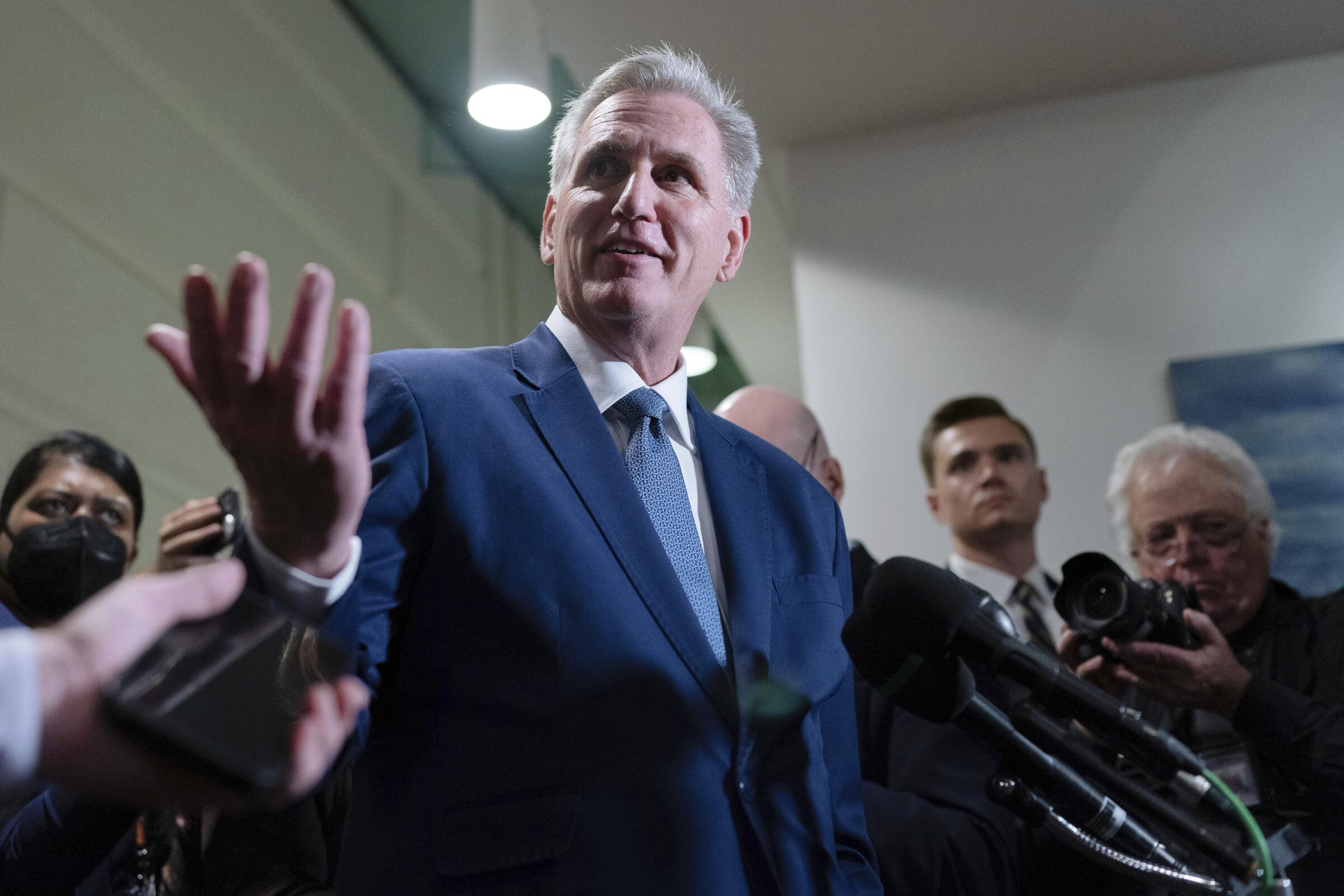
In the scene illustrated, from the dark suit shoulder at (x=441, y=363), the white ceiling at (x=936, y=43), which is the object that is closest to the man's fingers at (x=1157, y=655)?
the dark suit shoulder at (x=441, y=363)

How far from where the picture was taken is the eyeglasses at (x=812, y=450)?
261cm

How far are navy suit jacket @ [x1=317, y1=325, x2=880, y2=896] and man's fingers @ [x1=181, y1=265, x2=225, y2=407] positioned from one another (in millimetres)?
227

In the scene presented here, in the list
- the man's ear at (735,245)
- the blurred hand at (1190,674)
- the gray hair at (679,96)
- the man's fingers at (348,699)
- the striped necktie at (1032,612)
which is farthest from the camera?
the striped necktie at (1032,612)

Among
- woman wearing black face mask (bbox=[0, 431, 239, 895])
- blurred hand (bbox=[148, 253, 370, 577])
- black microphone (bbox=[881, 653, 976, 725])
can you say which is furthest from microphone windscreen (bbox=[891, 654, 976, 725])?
woman wearing black face mask (bbox=[0, 431, 239, 895])

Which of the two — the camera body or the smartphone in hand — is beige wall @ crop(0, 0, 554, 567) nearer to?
the camera body

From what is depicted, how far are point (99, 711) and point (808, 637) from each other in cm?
86

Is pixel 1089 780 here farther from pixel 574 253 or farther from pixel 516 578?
pixel 574 253

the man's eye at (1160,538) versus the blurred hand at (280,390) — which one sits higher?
the man's eye at (1160,538)

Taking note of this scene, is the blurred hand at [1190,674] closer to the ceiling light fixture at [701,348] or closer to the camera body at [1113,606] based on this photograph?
the camera body at [1113,606]

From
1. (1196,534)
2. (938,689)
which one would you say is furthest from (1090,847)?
(1196,534)

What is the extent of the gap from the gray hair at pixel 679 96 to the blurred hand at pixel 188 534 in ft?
2.54

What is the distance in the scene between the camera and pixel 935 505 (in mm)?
3344

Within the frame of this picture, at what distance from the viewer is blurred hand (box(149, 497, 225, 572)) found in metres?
1.85

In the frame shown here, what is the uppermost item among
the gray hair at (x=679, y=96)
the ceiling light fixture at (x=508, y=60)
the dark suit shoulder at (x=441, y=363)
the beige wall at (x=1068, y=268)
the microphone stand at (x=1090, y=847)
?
the ceiling light fixture at (x=508, y=60)
